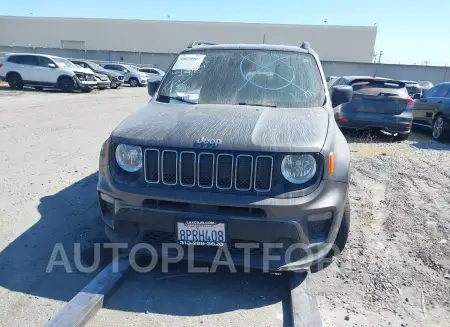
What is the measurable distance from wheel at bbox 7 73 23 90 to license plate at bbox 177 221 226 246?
19.4m

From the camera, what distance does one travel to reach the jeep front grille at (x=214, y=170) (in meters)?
2.75

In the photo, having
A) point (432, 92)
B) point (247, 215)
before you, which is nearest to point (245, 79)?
point (247, 215)

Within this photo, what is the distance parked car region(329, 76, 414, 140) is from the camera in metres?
8.84

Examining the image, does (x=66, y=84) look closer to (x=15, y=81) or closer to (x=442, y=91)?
(x=15, y=81)

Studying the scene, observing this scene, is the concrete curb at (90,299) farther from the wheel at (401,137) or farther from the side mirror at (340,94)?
the wheel at (401,137)

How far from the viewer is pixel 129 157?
297 cm

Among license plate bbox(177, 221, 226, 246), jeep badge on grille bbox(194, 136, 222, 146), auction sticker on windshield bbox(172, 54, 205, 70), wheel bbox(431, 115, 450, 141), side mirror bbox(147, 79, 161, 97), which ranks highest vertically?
auction sticker on windshield bbox(172, 54, 205, 70)

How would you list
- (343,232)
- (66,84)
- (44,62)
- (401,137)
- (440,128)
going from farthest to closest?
(66,84) → (44,62) → (440,128) → (401,137) → (343,232)

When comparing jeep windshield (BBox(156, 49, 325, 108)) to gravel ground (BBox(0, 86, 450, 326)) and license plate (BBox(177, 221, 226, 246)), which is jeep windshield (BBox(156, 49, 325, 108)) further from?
gravel ground (BBox(0, 86, 450, 326))

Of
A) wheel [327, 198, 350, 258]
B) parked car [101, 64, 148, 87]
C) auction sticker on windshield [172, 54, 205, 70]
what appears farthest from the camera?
parked car [101, 64, 148, 87]

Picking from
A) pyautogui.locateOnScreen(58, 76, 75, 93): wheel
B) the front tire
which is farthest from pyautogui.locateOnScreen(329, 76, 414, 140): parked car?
pyautogui.locateOnScreen(58, 76, 75, 93): wheel

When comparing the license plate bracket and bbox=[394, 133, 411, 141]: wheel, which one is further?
bbox=[394, 133, 411, 141]: wheel

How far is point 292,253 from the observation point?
285cm

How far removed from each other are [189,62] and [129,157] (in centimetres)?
175
